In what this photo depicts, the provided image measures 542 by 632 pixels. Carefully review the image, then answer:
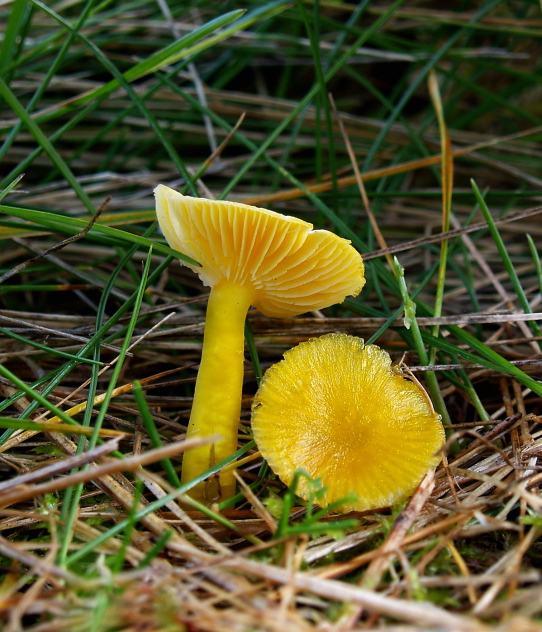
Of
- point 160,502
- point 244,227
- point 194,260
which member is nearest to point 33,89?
point 194,260

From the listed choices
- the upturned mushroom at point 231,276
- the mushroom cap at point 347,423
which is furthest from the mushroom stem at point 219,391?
the mushroom cap at point 347,423

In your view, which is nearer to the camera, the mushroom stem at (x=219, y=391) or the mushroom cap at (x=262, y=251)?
the mushroom cap at (x=262, y=251)

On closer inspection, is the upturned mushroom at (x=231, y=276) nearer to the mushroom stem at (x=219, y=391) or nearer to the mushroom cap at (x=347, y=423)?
the mushroom stem at (x=219, y=391)

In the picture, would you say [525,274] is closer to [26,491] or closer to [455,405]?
[455,405]

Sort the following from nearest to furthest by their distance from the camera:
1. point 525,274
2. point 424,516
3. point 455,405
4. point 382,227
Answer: point 424,516
point 455,405
point 525,274
point 382,227

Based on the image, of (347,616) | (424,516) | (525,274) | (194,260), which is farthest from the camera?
(525,274)

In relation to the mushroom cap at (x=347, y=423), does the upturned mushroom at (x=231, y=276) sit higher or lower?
higher

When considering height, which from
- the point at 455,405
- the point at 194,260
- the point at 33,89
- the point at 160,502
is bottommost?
the point at 455,405
